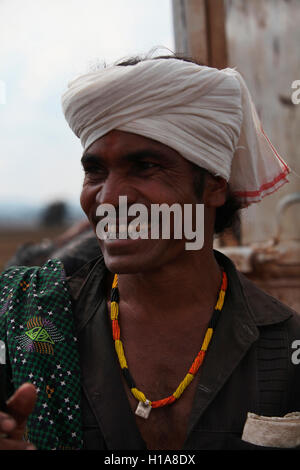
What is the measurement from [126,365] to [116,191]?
0.61 m

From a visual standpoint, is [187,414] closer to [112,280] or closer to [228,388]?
[228,388]

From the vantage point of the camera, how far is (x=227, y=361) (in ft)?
6.69

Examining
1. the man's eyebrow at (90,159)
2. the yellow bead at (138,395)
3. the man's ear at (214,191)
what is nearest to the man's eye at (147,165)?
the man's eyebrow at (90,159)

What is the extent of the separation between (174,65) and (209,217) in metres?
0.58

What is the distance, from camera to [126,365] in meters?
2.06

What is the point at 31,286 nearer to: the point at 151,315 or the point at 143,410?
the point at 151,315

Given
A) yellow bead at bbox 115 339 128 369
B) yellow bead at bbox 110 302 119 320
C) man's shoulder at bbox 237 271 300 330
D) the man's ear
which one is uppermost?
the man's ear

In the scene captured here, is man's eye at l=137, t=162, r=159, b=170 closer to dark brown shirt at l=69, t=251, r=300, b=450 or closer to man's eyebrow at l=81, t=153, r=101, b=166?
man's eyebrow at l=81, t=153, r=101, b=166

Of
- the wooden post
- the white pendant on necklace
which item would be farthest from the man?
the wooden post

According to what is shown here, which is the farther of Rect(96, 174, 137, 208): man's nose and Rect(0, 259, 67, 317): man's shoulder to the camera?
Rect(0, 259, 67, 317): man's shoulder

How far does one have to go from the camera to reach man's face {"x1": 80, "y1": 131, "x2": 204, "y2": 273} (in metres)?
1.98

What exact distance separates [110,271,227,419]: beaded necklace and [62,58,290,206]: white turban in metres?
0.52

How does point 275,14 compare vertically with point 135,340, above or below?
above
